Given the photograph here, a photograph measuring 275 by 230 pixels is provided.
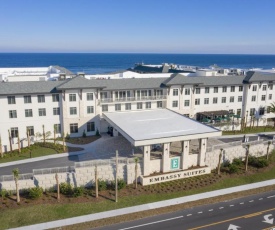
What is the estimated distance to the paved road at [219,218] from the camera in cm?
2719

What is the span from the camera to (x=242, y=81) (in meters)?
62.5

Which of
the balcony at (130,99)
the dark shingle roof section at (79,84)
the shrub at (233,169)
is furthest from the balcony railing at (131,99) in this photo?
the shrub at (233,169)

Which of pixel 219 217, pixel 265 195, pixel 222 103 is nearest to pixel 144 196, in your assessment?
pixel 219 217

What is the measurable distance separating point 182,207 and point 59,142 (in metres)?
26.8

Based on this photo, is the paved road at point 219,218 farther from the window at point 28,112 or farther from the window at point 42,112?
the window at point 28,112

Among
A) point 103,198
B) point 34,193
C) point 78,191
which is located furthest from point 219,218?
point 34,193

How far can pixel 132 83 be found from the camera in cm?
5500

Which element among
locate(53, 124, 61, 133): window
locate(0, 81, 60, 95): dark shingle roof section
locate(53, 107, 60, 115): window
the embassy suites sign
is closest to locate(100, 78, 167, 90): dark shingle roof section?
locate(0, 81, 60, 95): dark shingle roof section

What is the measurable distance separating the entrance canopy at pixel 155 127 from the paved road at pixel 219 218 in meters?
9.68

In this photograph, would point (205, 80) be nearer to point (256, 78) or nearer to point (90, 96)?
point (256, 78)

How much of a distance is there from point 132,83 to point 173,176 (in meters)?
24.0

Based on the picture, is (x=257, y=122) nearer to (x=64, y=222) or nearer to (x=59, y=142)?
(x=59, y=142)

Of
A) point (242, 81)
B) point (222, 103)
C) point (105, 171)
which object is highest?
point (242, 81)

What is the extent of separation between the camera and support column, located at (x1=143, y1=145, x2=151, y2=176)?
3559cm
